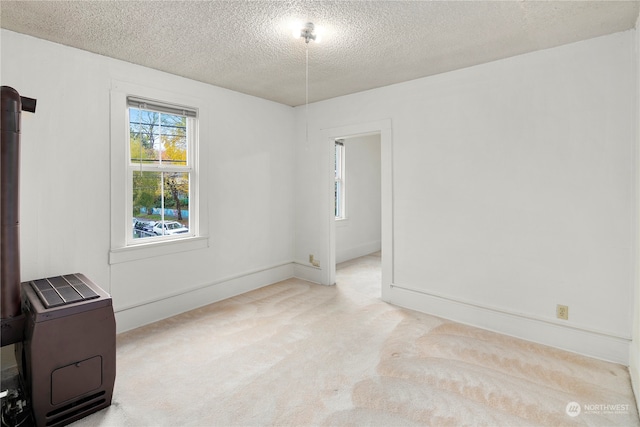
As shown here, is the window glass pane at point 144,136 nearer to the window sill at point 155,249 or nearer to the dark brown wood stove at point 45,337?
the window sill at point 155,249

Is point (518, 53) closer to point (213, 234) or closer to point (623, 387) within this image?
point (623, 387)

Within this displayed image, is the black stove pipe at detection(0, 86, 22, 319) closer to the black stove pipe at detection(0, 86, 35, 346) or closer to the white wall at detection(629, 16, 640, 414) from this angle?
the black stove pipe at detection(0, 86, 35, 346)

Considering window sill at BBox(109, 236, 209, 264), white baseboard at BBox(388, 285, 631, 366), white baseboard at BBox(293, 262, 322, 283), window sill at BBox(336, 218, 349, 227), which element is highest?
window sill at BBox(336, 218, 349, 227)

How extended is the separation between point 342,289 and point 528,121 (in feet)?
8.74

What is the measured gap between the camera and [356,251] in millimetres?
6219

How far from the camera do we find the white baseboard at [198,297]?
10.2 ft

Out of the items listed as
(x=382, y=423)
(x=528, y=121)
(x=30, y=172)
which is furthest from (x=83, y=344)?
(x=528, y=121)

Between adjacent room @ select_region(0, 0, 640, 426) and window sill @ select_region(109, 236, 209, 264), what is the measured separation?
0.02 meters

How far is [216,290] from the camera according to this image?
12.6 ft

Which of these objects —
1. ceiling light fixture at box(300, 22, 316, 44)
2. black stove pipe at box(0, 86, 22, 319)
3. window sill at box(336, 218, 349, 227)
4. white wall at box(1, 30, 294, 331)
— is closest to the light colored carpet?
white wall at box(1, 30, 294, 331)

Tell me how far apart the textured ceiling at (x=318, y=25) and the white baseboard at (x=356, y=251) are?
329 centimetres

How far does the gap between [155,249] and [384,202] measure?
2.37m

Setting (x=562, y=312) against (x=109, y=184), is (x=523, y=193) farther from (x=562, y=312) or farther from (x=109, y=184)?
(x=109, y=184)

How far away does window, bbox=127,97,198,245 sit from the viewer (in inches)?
126
